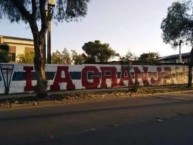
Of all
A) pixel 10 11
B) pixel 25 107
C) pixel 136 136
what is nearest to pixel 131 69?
pixel 10 11

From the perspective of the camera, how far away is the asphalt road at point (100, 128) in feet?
31.9

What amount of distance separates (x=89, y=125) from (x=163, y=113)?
14.1 feet

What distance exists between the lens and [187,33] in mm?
36812

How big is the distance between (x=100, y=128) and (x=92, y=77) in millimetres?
20561

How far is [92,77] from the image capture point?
32188mm

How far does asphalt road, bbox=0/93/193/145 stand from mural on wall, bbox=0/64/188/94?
11442 mm

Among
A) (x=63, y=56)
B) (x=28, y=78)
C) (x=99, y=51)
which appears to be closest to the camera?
(x=28, y=78)

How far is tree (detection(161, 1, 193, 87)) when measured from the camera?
35.6 m

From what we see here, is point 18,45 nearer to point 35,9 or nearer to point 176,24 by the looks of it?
point 176,24

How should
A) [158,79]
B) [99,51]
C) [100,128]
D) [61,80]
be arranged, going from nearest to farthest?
[100,128]
[61,80]
[158,79]
[99,51]

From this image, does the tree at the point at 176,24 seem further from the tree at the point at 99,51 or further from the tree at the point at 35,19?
the tree at the point at 99,51

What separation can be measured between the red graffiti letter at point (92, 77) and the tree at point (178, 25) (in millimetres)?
7980

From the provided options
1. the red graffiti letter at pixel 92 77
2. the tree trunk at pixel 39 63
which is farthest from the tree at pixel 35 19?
the red graffiti letter at pixel 92 77

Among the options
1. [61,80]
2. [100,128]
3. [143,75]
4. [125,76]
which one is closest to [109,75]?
[125,76]
